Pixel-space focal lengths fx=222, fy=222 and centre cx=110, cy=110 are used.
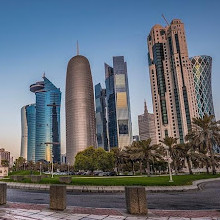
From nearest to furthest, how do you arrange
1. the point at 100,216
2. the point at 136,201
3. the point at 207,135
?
the point at 100,216, the point at 136,201, the point at 207,135

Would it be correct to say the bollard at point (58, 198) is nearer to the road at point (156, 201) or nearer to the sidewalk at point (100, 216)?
the sidewalk at point (100, 216)

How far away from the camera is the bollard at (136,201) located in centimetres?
926

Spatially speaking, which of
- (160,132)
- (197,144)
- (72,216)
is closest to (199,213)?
(72,216)

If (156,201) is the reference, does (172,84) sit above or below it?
above

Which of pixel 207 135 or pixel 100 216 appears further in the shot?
pixel 207 135

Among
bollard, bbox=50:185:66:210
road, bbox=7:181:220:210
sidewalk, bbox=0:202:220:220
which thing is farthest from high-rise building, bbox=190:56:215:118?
bollard, bbox=50:185:66:210

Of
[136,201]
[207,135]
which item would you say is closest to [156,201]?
A: [136,201]

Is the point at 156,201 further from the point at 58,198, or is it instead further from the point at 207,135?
the point at 207,135

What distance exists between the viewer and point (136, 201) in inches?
369

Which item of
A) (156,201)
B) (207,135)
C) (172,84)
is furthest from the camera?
(172,84)

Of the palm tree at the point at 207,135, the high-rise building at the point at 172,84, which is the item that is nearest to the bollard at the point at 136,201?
the palm tree at the point at 207,135

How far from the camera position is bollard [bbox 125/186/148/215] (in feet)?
30.4

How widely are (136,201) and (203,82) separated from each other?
194m

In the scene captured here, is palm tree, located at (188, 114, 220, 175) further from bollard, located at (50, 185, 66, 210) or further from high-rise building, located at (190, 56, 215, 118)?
high-rise building, located at (190, 56, 215, 118)
